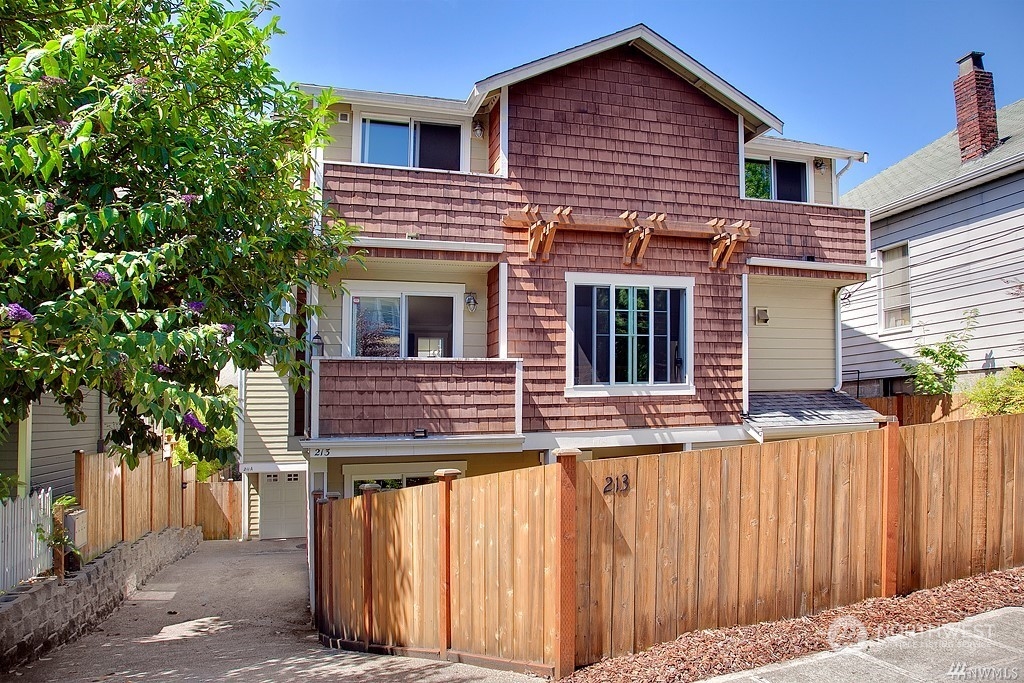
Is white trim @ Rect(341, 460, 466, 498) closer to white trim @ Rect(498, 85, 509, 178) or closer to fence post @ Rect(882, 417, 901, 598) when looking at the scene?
white trim @ Rect(498, 85, 509, 178)

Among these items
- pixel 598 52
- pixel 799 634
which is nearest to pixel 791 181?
pixel 598 52

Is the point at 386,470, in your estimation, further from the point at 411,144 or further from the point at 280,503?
the point at 280,503

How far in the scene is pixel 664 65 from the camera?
11.9 meters

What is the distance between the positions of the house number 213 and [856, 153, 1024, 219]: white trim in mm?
11574

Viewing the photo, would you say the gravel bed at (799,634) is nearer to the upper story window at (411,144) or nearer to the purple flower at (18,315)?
the purple flower at (18,315)

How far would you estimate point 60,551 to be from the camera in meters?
8.24

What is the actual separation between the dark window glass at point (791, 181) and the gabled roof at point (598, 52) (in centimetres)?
179

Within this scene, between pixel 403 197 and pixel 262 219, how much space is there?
3.43m

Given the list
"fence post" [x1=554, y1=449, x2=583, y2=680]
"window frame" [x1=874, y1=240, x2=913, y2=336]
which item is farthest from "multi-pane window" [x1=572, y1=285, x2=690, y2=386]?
"window frame" [x1=874, y1=240, x2=913, y2=336]

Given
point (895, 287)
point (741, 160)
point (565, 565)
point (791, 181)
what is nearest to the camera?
point (565, 565)

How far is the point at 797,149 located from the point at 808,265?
2538mm

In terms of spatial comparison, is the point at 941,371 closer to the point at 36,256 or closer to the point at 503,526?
the point at 503,526

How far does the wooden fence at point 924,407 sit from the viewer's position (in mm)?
12555

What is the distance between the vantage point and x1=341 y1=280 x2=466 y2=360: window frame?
11164 mm
